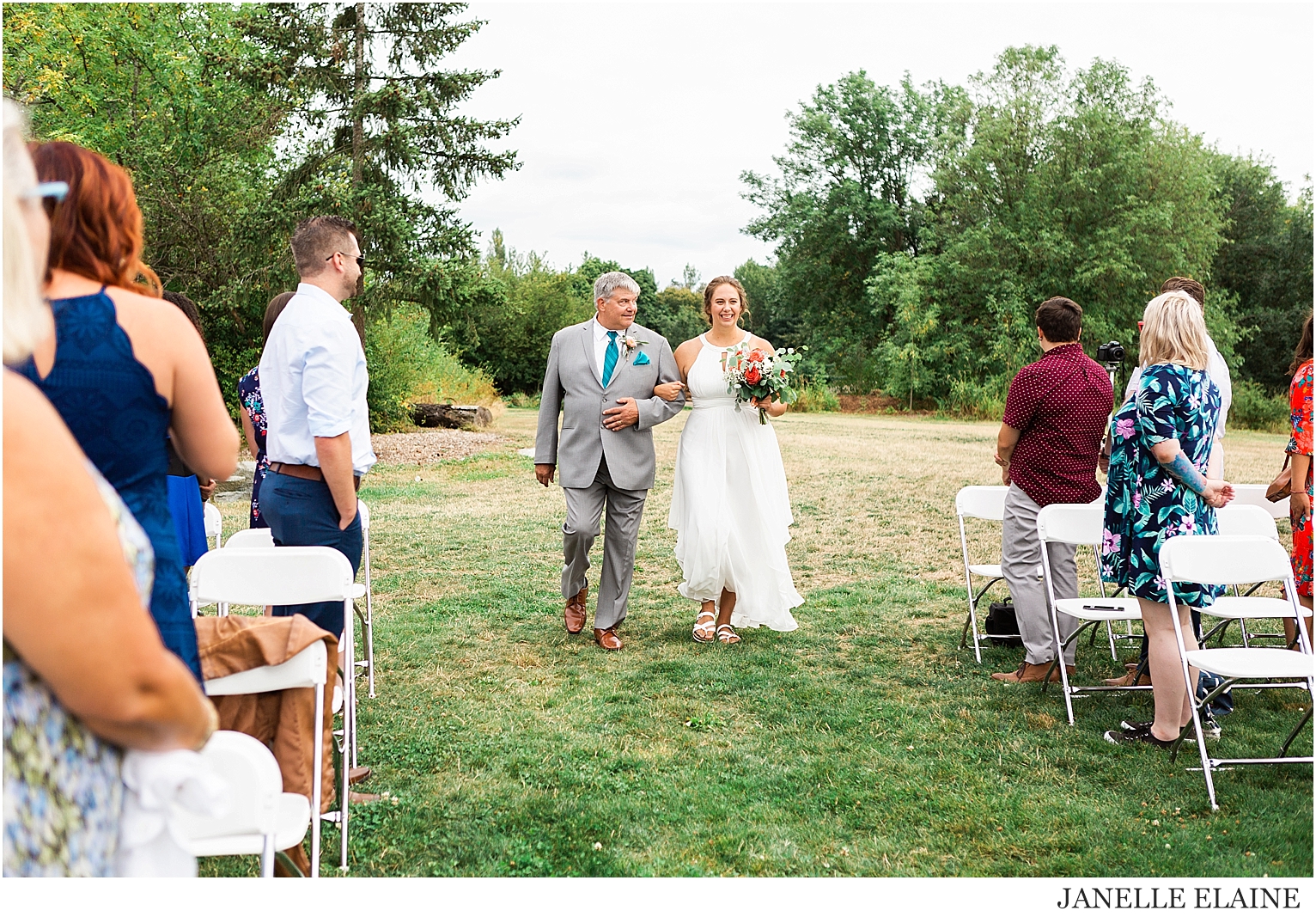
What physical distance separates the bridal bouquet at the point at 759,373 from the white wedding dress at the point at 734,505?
0.12m

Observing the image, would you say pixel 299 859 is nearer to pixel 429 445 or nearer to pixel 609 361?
pixel 609 361

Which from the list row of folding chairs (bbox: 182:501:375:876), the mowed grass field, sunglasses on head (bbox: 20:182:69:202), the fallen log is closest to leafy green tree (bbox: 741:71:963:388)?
the fallen log

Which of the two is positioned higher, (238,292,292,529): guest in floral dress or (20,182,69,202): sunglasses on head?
(20,182,69,202): sunglasses on head

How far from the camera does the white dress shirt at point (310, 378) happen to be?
3.78 m

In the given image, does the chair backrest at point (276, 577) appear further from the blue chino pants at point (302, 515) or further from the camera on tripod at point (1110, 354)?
the camera on tripod at point (1110, 354)

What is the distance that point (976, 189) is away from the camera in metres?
37.8

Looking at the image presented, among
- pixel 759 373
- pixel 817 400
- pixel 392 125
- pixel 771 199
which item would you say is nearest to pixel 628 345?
pixel 759 373

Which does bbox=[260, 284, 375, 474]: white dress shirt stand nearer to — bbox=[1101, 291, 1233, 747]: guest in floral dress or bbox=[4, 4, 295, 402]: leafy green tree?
bbox=[1101, 291, 1233, 747]: guest in floral dress

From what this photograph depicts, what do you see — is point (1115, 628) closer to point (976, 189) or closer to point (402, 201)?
point (402, 201)

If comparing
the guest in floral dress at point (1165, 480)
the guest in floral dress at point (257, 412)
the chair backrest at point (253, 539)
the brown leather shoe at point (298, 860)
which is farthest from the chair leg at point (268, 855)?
the guest in floral dress at point (1165, 480)

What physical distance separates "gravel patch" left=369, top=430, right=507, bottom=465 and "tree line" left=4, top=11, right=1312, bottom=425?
1.32 metres

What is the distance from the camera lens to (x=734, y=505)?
6469 mm

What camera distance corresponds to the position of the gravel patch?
17.8 meters

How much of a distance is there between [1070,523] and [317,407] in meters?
3.71
